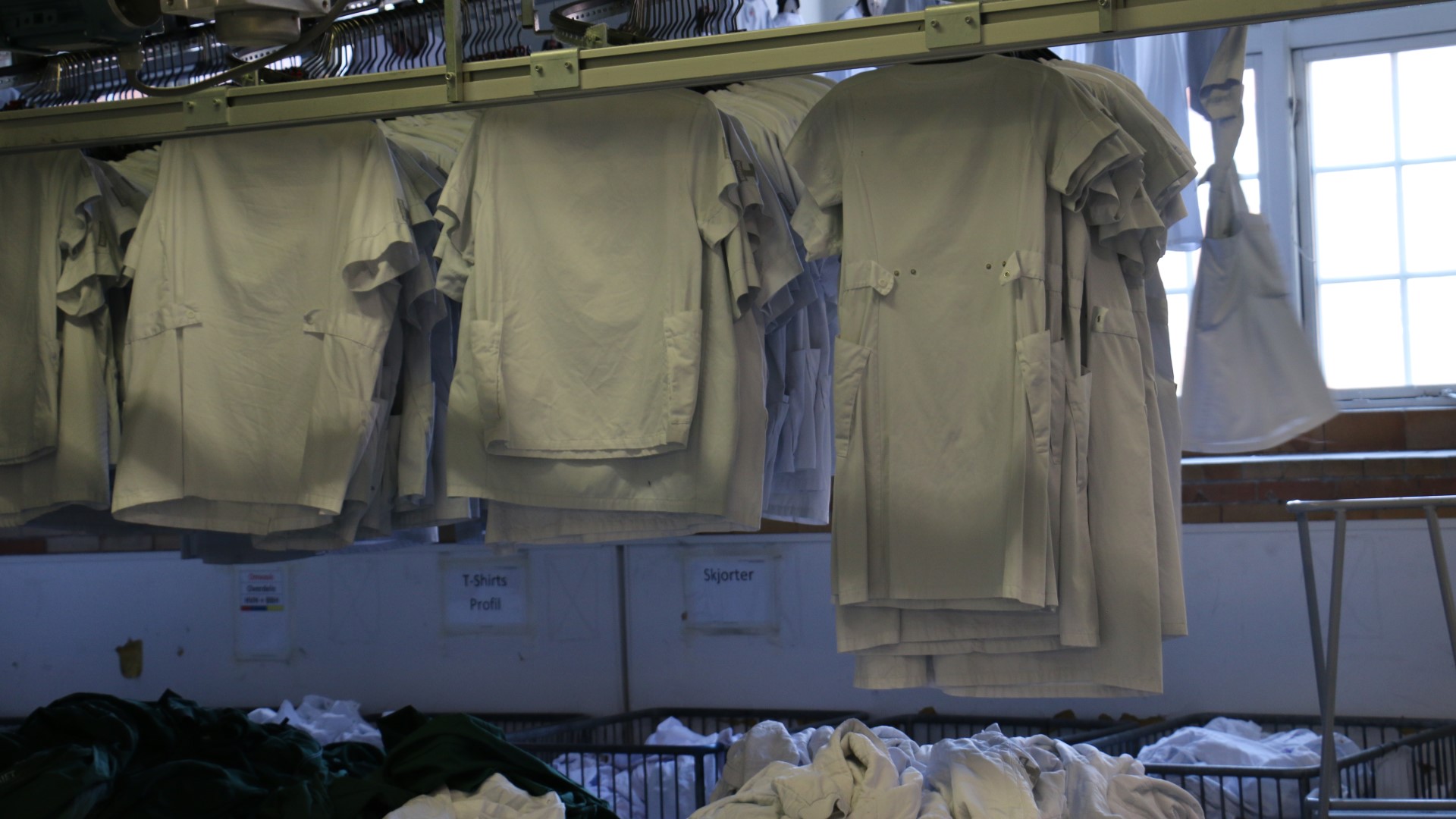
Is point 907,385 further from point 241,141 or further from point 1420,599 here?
point 1420,599

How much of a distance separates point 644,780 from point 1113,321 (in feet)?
6.03

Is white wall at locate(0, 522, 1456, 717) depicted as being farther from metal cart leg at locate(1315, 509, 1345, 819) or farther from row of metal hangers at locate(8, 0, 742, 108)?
row of metal hangers at locate(8, 0, 742, 108)

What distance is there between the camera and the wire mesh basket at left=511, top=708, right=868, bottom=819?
3.33m

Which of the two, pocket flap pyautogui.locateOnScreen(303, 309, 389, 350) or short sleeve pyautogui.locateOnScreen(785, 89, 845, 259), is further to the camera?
pocket flap pyautogui.locateOnScreen(303, 309, 389, 350)

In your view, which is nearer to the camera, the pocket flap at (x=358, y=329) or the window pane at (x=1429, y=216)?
the pocket flap at (x=358, y=329)

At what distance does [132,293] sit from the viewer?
2822mm

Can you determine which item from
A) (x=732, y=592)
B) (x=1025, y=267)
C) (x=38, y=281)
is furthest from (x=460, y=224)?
(x=732, y=592)

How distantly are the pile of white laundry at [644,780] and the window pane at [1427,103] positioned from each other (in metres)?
2.91

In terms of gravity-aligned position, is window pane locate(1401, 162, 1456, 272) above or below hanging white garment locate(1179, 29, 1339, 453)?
above

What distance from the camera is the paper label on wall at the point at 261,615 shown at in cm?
490

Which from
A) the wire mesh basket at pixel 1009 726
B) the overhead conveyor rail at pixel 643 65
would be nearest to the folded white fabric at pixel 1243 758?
the wire mesh basket at pixel 1009 726

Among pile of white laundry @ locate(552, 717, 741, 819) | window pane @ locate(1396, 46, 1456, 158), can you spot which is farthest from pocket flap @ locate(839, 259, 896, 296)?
window pane @ locate(1396, 46, 1456, 158)

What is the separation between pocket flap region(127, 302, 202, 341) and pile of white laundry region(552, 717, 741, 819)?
1472mm

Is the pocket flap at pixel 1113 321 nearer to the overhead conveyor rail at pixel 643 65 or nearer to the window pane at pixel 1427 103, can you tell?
the overhead conveyor rail at pixel 643 65
